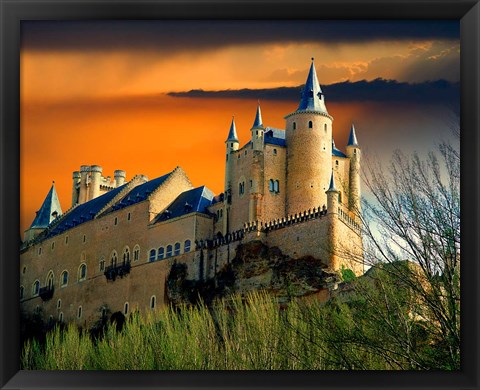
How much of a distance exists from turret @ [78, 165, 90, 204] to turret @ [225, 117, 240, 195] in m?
1.87

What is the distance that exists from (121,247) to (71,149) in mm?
3321

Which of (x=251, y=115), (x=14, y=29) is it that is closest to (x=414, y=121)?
(x=251, y=115)

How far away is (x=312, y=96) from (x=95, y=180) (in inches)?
135

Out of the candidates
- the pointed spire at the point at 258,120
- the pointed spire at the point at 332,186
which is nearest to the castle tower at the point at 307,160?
the pointed spire at the point at 332,186

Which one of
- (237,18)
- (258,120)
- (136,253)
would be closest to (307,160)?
(136,253)

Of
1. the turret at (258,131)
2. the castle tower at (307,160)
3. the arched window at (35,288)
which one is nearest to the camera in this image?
the arched window at (35,288)

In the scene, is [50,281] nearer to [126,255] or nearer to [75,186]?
[75,186]

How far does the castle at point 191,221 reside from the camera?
42.3ft

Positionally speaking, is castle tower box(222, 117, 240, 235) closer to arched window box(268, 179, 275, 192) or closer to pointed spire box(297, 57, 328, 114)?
arched window box(268, 179, 275, 192)

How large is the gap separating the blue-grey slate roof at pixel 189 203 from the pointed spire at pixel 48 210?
2.33 meters

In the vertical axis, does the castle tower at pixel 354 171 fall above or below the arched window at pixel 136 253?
above

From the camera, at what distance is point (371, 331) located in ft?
34.6

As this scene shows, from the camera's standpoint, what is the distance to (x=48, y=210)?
38.9 feet

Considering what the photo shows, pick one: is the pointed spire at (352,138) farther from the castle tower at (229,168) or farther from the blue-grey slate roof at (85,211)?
the blue-grey slate roof at (85,211)
